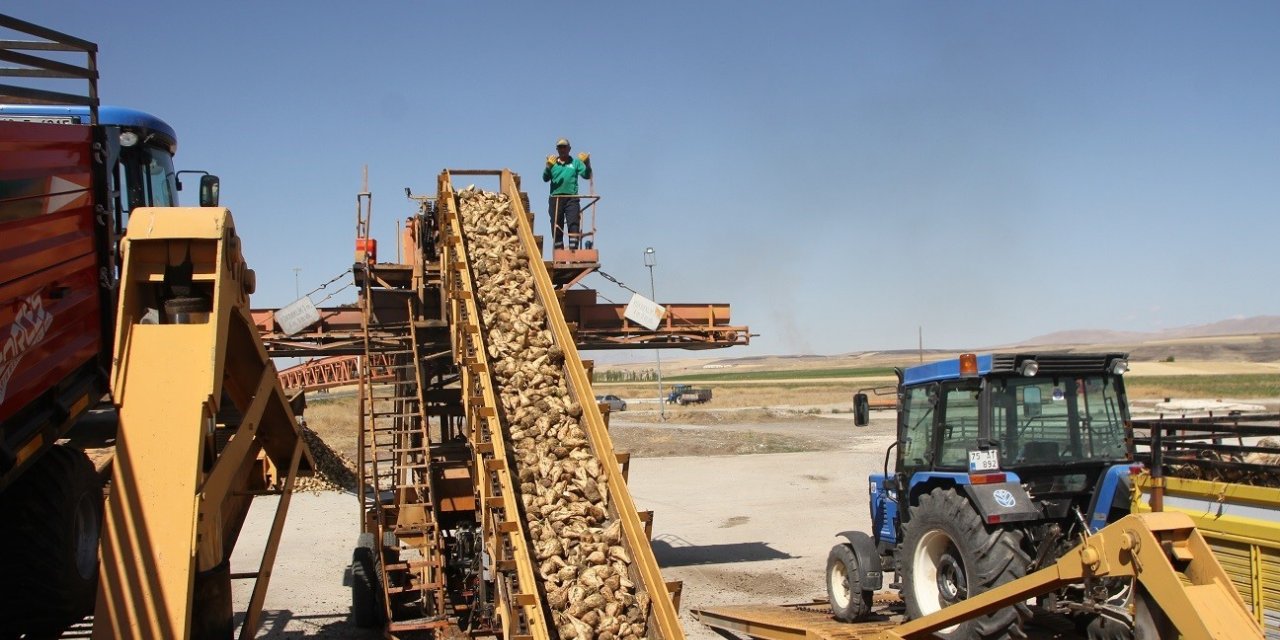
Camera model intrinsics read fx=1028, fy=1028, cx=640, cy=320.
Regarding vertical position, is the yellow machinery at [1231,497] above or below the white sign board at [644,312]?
below

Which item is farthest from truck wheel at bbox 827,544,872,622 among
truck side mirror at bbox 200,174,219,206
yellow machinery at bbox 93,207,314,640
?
truck side mirror at bbox 200,174,219,206

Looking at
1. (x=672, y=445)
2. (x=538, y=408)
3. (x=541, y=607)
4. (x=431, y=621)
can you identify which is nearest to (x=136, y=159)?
(x=538, y=408)

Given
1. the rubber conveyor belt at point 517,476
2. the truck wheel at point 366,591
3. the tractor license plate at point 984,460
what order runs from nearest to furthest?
the rubber conveyor belt at point 517,476, the tractor license plate at point 984,460, the truck wheel at point 366,591

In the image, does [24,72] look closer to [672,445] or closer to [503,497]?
[503,497]

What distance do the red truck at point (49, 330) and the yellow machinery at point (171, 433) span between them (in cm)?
39

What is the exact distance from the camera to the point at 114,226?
633cm

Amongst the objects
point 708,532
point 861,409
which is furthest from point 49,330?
point 708,532

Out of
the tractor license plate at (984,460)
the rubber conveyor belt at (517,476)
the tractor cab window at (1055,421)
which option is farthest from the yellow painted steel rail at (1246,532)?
the rubber conveyor belt at (517,476)

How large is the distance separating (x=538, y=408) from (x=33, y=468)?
352 centimetres

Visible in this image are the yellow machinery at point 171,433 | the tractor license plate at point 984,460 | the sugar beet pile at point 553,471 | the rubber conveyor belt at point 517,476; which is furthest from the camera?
the tractor license plate at point 984,460

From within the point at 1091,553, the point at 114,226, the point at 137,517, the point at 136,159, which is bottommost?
the point at 1091,553

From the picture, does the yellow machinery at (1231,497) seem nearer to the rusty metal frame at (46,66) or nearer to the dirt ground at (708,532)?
the dirt ground at (708,532)

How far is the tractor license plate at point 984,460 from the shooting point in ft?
25.2

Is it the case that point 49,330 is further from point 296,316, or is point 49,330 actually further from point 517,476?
point 296,316
